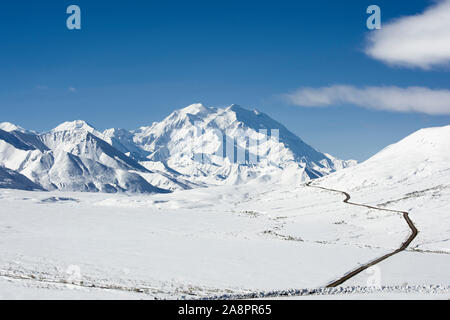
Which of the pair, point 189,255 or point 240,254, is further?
point 240,254

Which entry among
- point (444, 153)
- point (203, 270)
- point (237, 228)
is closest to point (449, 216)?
point (237, 228)

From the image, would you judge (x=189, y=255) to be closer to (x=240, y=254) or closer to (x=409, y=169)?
(x=240, y=254)

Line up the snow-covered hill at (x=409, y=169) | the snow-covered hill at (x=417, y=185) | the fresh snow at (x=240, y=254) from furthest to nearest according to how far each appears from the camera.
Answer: the snow-covered hill at (x=409, y=169) < the snow-covered hill at (x=417, y=185) < the fresh snow at (x=240, y=254)

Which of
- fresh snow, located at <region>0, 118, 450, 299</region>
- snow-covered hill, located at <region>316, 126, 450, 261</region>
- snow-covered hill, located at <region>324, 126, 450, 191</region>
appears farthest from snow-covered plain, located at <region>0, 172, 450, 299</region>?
snow-covered hill, located at <region>324, 126, 450, 191</region>

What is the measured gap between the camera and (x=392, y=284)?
45969 mm

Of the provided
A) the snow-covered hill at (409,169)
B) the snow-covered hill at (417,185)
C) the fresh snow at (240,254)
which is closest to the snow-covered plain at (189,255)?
the fresh snow at (240,254)

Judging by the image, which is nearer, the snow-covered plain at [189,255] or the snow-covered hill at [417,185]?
the snow-covered plain at [189,255]

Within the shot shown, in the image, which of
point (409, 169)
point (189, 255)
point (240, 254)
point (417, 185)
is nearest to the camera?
point (189, 255)

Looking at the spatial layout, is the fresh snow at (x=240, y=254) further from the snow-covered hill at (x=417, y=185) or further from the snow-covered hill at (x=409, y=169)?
the snow-covered hill at (x=409, y=169)

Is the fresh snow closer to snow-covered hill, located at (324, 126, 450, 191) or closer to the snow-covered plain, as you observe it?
the snow-covered plain

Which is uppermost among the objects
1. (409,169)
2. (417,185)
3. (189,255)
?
(409,169)

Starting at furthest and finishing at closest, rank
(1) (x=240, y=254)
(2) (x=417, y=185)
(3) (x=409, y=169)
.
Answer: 1. (3) (x=409, y=169)
2. (2) (x=417, y=185)
3. (1) (x=240, y=254)

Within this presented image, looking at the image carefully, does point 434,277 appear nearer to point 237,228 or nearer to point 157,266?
point 157,266

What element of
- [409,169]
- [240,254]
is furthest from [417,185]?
[240,254]
